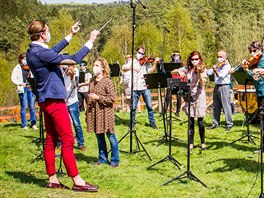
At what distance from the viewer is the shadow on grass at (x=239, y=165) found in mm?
7324

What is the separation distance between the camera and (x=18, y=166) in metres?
8.02

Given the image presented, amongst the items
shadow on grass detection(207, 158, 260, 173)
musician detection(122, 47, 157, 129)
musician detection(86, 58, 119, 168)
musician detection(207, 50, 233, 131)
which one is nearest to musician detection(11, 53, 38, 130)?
musician detection(122, 47, 157, 129)

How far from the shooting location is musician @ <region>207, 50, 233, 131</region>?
9806mm

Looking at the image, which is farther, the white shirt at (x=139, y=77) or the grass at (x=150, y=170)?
the white shirt at (x=139, y=77)

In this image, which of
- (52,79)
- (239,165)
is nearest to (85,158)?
(239,165)

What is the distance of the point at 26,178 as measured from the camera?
688 cm

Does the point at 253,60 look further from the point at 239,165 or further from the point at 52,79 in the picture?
the point at 52,79

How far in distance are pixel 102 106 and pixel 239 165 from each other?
8.39 feet

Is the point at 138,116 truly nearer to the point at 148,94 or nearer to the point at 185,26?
the point at 148,94

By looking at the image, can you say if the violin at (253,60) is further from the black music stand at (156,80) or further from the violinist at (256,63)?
the black music stand at (156,80)

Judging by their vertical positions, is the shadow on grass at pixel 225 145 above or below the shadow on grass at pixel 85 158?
above

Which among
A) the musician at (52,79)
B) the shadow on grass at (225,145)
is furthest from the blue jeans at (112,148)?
the shadow on grass at (225,145)

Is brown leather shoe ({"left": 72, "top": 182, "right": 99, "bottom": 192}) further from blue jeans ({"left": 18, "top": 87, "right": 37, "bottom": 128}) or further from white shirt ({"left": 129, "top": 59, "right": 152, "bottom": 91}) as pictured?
blue jeans ({"left": 18, "top": 87, "right": 37, "bottom": 128})

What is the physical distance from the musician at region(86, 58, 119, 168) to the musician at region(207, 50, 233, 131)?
293 centimetres
